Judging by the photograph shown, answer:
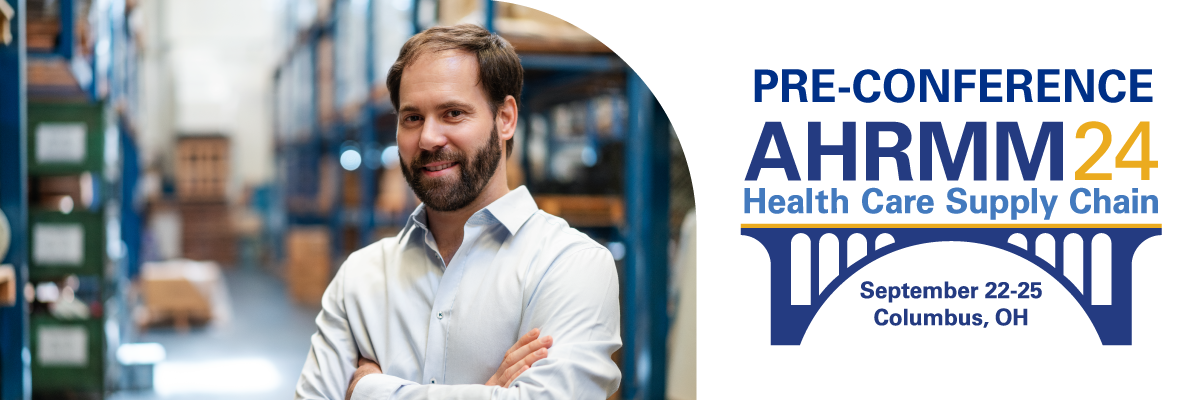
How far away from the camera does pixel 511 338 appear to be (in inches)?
77.3

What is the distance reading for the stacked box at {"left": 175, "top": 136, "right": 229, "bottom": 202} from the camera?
46.9ft

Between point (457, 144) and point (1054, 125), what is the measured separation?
1408 millimetres

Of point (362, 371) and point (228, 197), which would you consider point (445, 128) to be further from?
point (228, 197)

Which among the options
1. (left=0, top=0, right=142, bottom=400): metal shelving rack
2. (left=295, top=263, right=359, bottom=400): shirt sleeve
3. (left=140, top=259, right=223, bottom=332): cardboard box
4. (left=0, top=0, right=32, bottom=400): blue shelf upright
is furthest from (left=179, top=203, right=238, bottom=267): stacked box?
(left=295, top=263, right=359, bottom=400): shirt sleeve

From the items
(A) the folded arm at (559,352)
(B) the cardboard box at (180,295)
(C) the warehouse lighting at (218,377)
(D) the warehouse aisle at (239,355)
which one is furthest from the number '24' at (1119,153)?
(B) the cardboard box at (180,295)

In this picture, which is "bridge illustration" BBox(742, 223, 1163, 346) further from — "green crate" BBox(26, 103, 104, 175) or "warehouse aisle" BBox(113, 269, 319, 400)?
"warehouse aisle" BBox(113, 269, 319, 400)

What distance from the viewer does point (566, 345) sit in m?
1.84

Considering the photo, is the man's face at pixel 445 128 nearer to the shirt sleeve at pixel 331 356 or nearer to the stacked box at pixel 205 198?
the shirt sleeve at pixel 331 356

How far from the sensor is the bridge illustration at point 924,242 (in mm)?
2258

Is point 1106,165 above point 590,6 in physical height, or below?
below

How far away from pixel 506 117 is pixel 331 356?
0.62m

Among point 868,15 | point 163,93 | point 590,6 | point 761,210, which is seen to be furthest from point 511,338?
point 163,93

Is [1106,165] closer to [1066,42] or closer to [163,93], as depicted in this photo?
[1066,42]

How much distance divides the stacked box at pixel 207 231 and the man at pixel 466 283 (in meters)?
14.4
